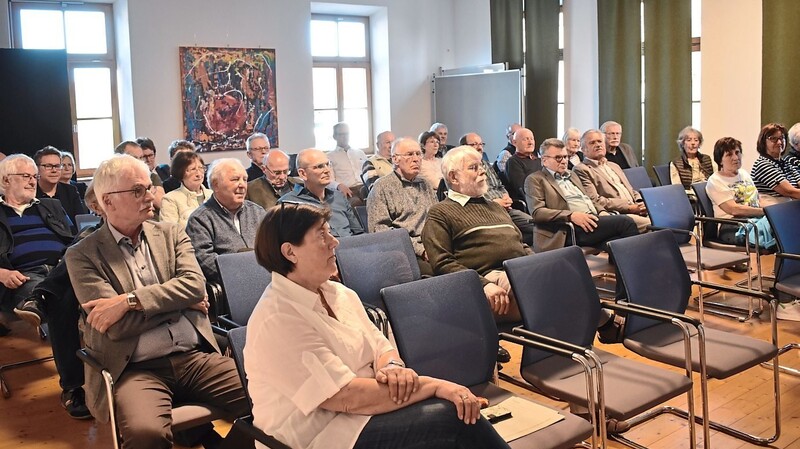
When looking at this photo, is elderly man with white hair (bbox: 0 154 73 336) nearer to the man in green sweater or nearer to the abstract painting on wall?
the man in green sweater

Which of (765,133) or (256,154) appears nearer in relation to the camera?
(765,133)

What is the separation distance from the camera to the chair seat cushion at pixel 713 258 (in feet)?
15.3

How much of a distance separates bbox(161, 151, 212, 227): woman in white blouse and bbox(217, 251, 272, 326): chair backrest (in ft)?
4.86

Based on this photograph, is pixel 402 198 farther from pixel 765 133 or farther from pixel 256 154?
pixel 765 133

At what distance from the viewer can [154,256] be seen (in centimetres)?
298

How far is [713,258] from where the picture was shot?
4.79 metres

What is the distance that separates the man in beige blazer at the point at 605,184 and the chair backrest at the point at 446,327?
3.03 m

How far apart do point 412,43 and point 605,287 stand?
5804mm

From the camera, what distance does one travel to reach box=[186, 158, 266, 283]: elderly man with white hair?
3.90 metres

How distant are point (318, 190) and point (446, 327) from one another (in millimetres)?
2166

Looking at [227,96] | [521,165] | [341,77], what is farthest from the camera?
[341,77]

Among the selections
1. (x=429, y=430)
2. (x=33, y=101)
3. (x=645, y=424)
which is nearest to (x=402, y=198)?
(x=645, y=424)

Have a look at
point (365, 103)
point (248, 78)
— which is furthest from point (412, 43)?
point (248, 78)

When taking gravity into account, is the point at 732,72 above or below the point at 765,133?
above
